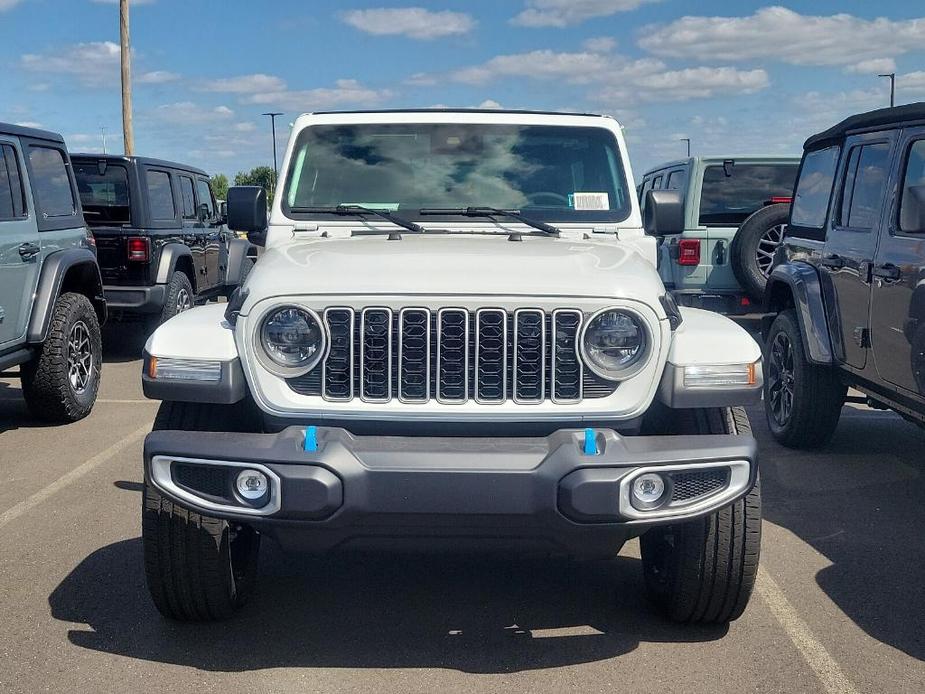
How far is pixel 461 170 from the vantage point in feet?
16.2

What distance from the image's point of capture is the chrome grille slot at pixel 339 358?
3396mm

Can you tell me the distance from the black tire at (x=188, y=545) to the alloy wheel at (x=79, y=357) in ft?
13.7

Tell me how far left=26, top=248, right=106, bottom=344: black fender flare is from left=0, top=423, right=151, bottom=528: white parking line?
878 millimetres

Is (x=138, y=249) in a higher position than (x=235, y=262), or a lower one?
higher

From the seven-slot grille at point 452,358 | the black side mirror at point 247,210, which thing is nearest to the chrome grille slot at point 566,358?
the seven-slot grille at point 452,358

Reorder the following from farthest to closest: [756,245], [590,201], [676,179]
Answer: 1. [676,179]
2. [756,245]
3. [590,201]

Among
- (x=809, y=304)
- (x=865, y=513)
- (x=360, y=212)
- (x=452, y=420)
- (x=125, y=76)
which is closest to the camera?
(x=452, y=420)

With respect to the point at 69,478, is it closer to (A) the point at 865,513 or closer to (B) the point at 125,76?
(A) the point at 865,513

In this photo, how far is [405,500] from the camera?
316 cm

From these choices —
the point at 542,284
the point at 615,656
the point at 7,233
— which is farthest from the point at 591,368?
the point at 7,233

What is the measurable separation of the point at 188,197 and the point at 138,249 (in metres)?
1.69

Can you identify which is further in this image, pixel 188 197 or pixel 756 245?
pixel 188 197

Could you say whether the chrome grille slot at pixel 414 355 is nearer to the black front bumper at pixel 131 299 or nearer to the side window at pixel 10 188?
the side window at pixel 10 188

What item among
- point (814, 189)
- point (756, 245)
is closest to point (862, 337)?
point (814, 189)
